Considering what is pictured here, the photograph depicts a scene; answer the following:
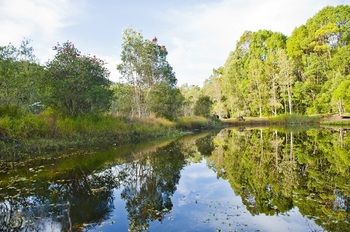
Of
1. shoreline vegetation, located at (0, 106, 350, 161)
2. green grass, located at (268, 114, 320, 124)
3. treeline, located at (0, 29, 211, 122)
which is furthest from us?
green grass, located at (268, 114, 320, 124)

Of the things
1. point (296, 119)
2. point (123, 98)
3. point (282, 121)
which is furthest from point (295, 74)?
point (123, 98)

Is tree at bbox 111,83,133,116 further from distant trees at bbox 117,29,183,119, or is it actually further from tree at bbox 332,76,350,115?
tree at bbox 332,76,350,115

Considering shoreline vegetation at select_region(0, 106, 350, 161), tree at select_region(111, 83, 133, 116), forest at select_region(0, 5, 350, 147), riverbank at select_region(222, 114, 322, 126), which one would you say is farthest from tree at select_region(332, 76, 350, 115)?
→ tree at select_region(111, 83, 133, 116)

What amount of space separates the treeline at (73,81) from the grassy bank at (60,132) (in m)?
0.69

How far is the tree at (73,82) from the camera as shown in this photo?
2389 centimetres

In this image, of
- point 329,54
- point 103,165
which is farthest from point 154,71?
point 329,54

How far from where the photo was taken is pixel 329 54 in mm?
67938

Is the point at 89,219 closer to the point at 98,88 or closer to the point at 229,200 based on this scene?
the point at 229,200

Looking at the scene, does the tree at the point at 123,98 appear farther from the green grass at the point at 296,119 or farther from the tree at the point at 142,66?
the green grass at the point at 296,119

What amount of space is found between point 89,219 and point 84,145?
1446 cm

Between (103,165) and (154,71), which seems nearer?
(103,165)

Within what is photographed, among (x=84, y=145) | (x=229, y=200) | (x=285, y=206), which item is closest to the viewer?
(x=285, y=206)

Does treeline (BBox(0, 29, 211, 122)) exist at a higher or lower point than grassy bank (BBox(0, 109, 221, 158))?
higher

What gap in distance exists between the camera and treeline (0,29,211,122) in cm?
2050
